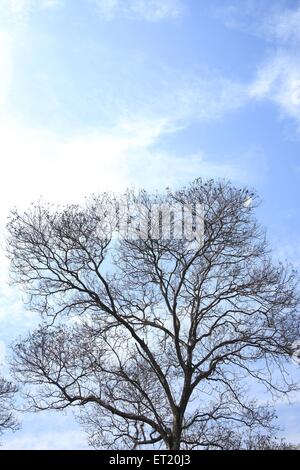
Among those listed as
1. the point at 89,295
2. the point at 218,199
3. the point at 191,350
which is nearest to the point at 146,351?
the point at 191,350

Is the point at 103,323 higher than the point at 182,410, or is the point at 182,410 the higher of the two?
the point at 103,323

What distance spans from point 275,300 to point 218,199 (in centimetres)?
351

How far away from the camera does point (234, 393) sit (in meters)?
16.4

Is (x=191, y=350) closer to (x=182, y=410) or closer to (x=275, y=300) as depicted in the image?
(x=182, y=410)

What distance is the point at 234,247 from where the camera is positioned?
55.2 ft

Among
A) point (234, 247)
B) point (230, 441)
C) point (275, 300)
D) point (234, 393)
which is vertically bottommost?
point (230, 441)
